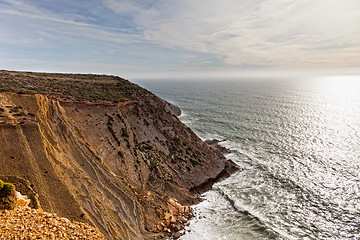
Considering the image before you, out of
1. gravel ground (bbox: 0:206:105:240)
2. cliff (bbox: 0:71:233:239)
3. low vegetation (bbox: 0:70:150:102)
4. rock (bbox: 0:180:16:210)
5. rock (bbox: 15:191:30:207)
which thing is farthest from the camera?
low vegetation (bbox: 0:70:150:102)

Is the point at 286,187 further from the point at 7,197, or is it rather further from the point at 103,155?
the point at 7,197

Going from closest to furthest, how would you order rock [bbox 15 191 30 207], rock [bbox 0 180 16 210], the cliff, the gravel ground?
1. the gravel ground
2. rock [bbox 0 180 16 210]
3. rock [bbox 15 191 30 207]
4. the cliff

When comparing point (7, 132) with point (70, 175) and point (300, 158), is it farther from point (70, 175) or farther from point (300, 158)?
point (300, 158)

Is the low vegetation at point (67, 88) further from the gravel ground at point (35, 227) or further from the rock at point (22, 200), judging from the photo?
the gravel ground at point (35, 227)

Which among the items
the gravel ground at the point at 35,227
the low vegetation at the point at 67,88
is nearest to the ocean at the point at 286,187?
the gravel ground at the point at 35,227

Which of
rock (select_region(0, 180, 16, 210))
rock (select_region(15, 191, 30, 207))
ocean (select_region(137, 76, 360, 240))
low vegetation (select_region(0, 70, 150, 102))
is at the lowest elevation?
ocean (select_region(137, 76, 360, 240))

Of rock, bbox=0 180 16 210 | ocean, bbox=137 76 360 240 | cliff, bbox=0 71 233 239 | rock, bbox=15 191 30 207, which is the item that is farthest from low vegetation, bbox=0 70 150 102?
ocean, bbox=137 76 360 240

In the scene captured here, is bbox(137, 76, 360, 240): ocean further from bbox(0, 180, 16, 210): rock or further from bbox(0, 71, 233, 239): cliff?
bbox(0, 180, 16, 210): rock

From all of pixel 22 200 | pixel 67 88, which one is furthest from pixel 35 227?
pixel 67 88
